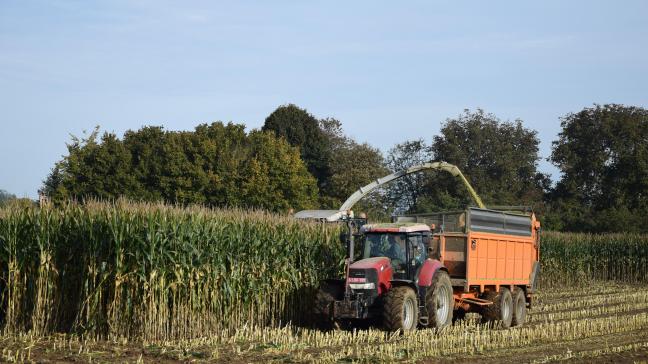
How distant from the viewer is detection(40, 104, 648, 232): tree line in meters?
53.0

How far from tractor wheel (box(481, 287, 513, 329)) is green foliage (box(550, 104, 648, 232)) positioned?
46.6 metres

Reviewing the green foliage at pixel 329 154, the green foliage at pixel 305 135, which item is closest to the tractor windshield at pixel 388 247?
the green foliage at pixel 329 154

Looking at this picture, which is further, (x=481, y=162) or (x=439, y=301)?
(x=481, y=162)

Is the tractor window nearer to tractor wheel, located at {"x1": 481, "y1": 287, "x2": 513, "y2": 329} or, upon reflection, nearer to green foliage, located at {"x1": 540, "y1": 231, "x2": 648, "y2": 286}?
tractor wheel, located at {"x1": 481, "y1": 287, "x2": 513, "y2": 329}

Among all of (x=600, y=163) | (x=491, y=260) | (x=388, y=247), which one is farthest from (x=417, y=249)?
(x=600, y=163)

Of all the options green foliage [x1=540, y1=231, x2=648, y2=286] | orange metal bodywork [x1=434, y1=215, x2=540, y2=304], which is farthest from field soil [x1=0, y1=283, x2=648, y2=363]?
green foliage [x1=540, y1=231, x2=648, y2=286]

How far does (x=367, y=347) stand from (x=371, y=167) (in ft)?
178

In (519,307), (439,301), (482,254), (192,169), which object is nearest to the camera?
(439,301)

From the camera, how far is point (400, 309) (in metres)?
17.5

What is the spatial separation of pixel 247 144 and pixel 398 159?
20833 millimetres

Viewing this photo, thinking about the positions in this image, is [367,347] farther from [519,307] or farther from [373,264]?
[519,307]

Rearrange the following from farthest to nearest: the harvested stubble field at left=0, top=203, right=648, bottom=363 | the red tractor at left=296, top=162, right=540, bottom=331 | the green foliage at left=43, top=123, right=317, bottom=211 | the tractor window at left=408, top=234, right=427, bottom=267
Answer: the green foliage at left=43, top=123, right=317, bottom=211, the tractor window at left=408, top=234, right=427, bottom=267, the red tractor at left=296, top=162, right=540, bottom=331, the harvested stubble field at left=0, top=203, right=648, bottom=363

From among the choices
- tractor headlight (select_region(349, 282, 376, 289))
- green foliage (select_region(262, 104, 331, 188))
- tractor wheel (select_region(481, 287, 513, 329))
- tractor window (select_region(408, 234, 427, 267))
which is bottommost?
tractor wheel (select_region(481, 287, 513, 329))

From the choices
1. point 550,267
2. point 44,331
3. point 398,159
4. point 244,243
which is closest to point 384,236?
point 244,243
